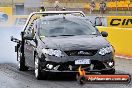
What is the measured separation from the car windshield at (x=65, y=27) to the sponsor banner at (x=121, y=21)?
18358 millimetres

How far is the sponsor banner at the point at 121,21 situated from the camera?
104ft

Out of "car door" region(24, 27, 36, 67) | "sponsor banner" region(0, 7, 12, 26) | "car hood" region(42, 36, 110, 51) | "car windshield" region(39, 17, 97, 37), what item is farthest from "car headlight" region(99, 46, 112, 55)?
"sponsor banner" region(0, 7, 12, 26)

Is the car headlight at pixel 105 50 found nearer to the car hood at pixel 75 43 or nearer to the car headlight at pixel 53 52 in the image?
the car hood at pixel 75 43

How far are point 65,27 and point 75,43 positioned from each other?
4.12ft

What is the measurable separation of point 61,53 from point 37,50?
0.80 metres

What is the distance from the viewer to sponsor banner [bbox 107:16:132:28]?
31562 mm

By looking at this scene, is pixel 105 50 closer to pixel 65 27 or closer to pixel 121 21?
pixel 65 27

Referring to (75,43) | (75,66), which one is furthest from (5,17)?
(75,66)

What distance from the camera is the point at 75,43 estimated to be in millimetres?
11711

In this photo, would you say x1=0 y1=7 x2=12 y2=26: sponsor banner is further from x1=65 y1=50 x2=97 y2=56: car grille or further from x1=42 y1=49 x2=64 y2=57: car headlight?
x1=65 y1=50 x2=97 y2=56: car grille

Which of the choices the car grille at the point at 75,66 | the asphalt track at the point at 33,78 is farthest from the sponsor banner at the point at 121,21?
the car grille at the point at 75,66

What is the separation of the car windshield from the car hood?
0.43m

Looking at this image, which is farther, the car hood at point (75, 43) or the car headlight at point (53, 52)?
the car hood at point (75, 43)

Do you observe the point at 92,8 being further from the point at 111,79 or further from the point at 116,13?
the point at 111,79
